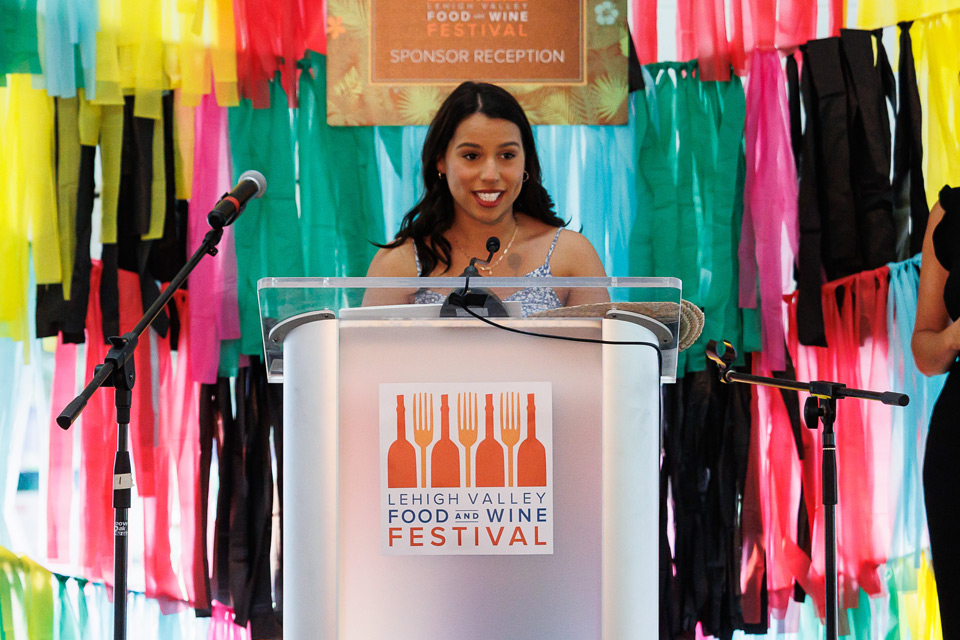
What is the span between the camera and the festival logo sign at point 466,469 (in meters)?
1.18

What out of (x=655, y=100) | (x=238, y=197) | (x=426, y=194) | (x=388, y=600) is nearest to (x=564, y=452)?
(x=388, y=600)

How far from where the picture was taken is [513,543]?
1.18m

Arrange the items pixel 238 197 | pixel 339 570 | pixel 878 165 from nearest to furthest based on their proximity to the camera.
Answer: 1. pixel 339 570
2. pixel 238 197
3. pixel 878 165

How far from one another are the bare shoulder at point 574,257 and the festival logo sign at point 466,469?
151cm

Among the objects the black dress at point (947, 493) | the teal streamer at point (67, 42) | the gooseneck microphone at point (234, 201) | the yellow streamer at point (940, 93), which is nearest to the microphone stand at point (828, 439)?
the black dress at point (947, 493)

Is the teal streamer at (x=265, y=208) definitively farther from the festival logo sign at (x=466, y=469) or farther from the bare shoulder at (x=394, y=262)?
the festival logo sign at (x=466, y=469)

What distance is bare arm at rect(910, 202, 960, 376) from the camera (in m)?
2.29

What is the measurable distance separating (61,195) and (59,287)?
286 millimetres

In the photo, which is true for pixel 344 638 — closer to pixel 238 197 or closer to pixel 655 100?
pixel 238 197

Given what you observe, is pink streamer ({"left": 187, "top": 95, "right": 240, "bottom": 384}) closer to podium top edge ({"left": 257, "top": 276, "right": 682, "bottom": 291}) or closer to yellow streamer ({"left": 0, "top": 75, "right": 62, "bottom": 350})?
yellow streamer ({"left": 0, "top": 75, "right": 62, "bottom": 350})

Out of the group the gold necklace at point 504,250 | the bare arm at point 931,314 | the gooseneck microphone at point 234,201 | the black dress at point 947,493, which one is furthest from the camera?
the gold necklace at point 504,250

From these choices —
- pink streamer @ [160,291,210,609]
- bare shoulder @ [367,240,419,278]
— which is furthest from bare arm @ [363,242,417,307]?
pink streamer @ [160,291,210,609]

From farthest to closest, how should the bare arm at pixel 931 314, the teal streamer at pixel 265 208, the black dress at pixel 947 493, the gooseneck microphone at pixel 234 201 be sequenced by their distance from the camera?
the teal streamer at pixel 265 208 < the bare arm at pixel 931 314 < the black dress at pixel 947 493 < the gooseneck microphone at pixel 234 201

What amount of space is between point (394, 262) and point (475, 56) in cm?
74
